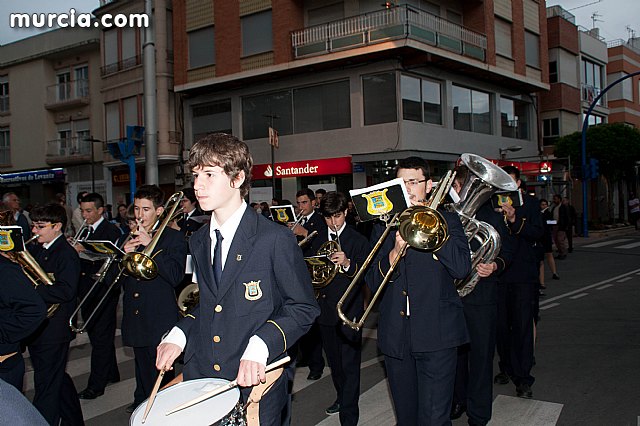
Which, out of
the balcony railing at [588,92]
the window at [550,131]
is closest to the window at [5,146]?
the window at [550,131]

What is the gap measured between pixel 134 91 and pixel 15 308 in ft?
81.3

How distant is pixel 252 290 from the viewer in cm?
279

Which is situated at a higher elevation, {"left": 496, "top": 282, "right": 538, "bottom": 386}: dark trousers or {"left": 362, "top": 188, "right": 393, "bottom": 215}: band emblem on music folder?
{"left": 362, "top": 188, "right": 393, "bottom": 215}: band emblem on music folder

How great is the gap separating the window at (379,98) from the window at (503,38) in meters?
7.21

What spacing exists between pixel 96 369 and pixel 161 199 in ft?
7.50

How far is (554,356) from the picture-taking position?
7.02 meters

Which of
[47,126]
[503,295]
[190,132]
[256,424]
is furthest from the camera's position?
[47,126]

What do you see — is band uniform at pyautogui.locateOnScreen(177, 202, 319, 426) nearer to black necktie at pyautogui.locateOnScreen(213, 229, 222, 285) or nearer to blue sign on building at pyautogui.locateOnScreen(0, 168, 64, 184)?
black necktie at pyautogui.locateOnScreen(213, 229, 222, 285)

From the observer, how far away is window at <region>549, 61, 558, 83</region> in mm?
31094

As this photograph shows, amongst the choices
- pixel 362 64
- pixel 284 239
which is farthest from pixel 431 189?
pixel 362 64

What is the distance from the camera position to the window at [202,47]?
24781mm

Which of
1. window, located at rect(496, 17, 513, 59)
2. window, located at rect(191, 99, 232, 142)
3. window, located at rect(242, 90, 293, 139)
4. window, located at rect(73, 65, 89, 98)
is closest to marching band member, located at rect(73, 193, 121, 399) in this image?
window, located at rect(242, 90, 293, 139)

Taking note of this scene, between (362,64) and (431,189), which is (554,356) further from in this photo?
(362,64)

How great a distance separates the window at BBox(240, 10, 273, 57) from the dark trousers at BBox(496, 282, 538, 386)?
18711 mm
